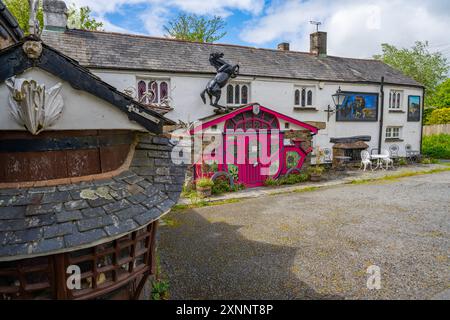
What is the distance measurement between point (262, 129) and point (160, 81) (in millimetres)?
5045

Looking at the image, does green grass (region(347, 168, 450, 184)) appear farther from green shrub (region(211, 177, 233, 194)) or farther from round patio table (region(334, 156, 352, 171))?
green shrub (region(211, 177, 233, 194))

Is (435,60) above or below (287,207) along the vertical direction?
above

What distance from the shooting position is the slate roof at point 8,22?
4.30 metres

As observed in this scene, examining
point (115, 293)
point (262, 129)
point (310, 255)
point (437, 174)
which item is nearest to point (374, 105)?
point (437, 174)

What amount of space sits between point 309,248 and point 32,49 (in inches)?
243

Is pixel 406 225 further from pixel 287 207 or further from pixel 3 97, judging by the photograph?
pixel 3 97

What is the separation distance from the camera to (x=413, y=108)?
784 inches

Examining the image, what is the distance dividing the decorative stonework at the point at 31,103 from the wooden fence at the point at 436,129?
2978 centimetres

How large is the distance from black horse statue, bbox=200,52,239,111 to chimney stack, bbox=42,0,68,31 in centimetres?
689

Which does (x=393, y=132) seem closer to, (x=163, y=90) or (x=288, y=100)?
(x=288, y=100)

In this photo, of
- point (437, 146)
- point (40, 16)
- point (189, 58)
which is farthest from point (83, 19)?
point (437, 146)
